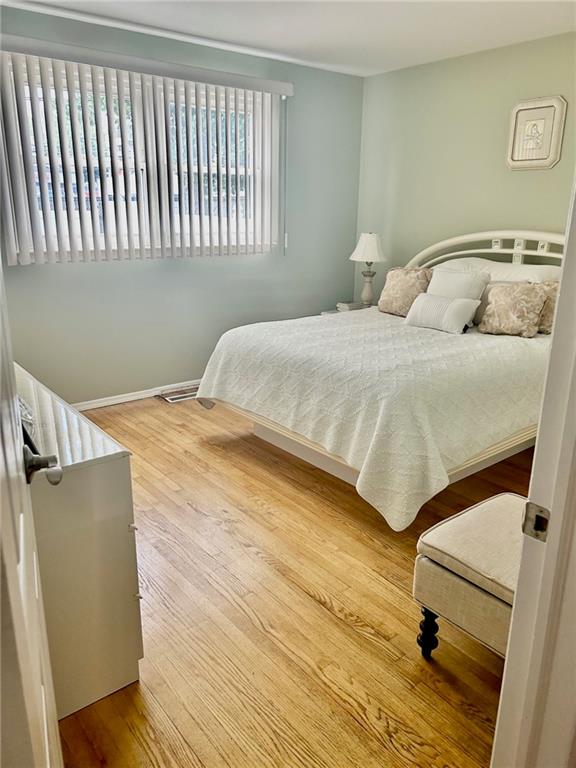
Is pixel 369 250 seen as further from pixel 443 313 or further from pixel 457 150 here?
pixel 443 313

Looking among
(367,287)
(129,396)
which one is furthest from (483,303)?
(129,396)

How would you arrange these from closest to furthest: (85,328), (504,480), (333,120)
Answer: (504,480) → (85,328) → (333,120)

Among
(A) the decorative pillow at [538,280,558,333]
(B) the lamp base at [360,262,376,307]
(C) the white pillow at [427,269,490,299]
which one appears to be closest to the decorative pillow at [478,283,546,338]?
(A) the decorative pillow at [538,280,558,333]

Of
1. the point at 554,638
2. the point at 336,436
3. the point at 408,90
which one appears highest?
the point at 408,90

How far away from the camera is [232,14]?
3.45m

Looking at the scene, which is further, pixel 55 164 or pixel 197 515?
pixel 55 164

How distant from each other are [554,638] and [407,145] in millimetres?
4621

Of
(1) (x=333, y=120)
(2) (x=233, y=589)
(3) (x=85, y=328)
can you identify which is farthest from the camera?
(1) (x=333, y=120)

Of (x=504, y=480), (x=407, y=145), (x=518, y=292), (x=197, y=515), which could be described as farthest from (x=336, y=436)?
(x=407, y=145)

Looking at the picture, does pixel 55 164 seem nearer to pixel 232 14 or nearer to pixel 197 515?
pixel 232 14

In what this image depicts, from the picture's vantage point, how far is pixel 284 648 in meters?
1.89

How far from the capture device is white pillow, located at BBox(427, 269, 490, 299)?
373cm

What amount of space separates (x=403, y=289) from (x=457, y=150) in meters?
1.28

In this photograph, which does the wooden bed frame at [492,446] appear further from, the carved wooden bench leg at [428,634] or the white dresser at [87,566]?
the white dresser at [87,566]
